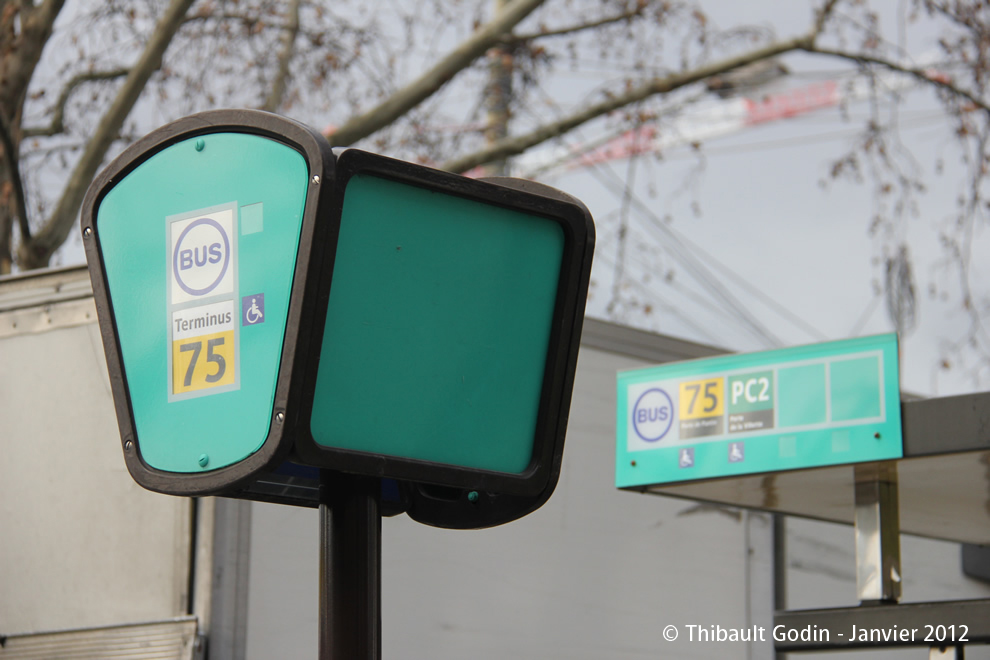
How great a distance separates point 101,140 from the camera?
8.51 meters

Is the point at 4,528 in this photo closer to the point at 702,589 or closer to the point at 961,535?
the point at 702,589

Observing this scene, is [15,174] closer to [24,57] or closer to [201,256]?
[24,57]

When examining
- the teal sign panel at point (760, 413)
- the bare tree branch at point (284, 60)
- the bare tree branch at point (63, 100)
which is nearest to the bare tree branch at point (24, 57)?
the bare tree branch at point (63, 100)

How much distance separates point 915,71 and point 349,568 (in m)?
9.07

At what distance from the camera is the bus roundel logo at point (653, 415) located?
4.48 m

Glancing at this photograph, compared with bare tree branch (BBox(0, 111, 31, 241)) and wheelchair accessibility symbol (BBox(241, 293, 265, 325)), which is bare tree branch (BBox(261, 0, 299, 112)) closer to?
bare tree branch (BBox(0, 111, 31, 241))

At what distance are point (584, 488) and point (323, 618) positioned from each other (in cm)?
350

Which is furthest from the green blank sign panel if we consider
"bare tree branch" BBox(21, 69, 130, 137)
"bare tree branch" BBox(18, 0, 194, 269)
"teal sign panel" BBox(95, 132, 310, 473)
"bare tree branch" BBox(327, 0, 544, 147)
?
"bare tree branch" BBox(21, 69, 130, 137)

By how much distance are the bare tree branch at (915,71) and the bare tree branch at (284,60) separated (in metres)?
4.07

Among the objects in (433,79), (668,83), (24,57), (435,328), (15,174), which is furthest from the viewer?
(668,83)

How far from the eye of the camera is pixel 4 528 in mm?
4285

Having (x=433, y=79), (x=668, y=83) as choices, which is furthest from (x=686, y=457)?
(x=668, y=83)

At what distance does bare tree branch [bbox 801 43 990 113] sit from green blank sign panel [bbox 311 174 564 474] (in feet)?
28.7

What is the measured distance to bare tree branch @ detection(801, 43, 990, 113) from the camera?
31.9 ft
